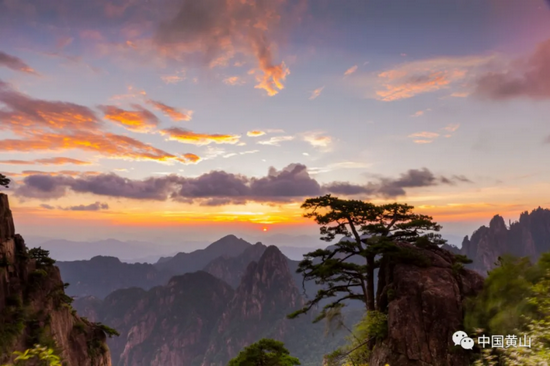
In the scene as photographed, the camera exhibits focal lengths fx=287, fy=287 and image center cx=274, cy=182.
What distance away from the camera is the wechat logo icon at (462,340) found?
18281 millimetres

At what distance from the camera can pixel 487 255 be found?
573 ft

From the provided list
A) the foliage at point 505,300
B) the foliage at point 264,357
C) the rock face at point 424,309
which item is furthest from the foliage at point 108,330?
the foliage at point 505,300

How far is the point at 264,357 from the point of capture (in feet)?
85.3

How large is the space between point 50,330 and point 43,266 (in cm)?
722

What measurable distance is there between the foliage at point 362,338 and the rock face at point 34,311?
2516 centimetres

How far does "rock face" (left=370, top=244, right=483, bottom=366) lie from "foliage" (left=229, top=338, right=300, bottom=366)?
7948mm

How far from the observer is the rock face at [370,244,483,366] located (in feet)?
63.7

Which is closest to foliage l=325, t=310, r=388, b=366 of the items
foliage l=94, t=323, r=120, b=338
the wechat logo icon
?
the wechat logo icon

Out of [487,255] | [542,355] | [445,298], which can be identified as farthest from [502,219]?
[542,355]

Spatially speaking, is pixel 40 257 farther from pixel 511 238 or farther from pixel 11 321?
pixel 511 238

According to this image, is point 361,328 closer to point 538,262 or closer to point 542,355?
point 538,262

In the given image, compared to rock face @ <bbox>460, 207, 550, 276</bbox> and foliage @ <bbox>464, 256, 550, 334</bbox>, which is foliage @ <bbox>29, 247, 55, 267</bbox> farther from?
rock face @ <bbox>460, 207, 550, 276</bbox>

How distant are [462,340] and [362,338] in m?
7.72

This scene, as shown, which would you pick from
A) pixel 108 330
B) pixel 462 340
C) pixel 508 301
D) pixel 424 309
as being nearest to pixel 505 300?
pixel 508 301
